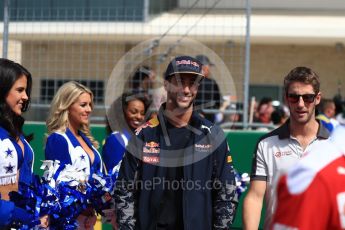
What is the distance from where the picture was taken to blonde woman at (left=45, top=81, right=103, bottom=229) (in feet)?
22.2

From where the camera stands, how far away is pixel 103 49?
11.6 metres

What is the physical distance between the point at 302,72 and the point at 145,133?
1157mm

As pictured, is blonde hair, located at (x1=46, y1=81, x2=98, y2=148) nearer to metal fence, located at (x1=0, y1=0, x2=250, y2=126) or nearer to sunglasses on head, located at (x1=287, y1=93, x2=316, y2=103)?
sunglasses on head, located at (x1=287, y1=93, x2=316, y2=103)

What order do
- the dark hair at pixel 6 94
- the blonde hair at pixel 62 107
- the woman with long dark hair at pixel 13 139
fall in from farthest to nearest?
1. the blonde hair at pixel 62 107
2. the dark hair at pixel 6 94
3. the woman with long dark hair at pixel 13 139

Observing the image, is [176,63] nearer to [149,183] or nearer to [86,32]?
[149,183]

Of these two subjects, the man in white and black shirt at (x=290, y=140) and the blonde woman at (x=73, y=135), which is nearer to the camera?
the man in white and black shirt at (x=290, y=140)

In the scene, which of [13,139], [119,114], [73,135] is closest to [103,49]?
[119,114]

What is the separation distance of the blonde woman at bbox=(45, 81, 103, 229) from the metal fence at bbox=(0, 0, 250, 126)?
356 cm

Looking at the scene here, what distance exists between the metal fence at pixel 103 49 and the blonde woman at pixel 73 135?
3.56m

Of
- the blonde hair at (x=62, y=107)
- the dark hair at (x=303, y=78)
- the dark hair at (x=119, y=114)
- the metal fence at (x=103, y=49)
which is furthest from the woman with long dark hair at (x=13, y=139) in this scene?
the metal fence at (x=103, y=49)

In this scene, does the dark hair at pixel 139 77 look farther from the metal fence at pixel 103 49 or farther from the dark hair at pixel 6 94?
the dark hair at pixel 6 94

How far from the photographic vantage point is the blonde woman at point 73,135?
22.2ft

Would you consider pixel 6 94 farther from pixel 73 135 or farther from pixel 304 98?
pixel 304 98

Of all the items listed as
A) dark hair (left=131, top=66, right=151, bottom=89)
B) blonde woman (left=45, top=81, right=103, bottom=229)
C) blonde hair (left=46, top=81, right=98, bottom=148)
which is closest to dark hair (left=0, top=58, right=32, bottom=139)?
blonde woman (left=45, top=81, right=103, bottom=229)
